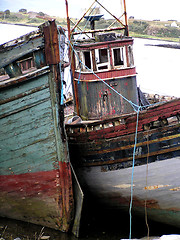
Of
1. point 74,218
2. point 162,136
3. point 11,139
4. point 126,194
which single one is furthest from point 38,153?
point 162,136

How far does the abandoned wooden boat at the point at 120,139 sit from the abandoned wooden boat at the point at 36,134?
2.64 feet

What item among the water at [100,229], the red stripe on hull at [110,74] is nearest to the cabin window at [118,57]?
the red stripe on hull at [110,74]

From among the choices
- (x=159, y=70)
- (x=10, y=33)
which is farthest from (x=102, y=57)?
(x=10, y=33)

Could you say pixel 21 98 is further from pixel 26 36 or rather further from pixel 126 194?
pixel 126 194

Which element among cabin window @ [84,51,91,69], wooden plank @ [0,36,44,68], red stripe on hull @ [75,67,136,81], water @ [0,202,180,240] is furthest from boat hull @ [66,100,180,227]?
wooden plank @ [0,36,44,68]

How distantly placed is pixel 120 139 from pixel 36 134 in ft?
6.34

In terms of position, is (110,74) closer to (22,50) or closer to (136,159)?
(136,159)

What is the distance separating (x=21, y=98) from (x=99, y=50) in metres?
2.78

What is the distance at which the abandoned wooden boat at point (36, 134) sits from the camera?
6.24m

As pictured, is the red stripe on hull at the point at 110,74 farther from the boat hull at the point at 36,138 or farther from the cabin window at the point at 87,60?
the boat hull at the point at 36,138

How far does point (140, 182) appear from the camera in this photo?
22.2 feet

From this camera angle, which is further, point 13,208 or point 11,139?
point 13,208

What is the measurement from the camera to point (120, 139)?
671 cm

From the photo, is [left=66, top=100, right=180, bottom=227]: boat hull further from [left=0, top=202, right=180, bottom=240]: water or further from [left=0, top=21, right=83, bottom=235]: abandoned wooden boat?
[left=0, top=21, right=83, bottom=235]: abandoned wooden boat
